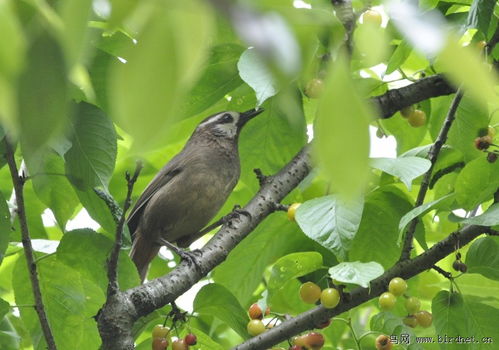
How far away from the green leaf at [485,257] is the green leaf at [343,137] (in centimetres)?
266

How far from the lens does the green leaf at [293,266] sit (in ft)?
11.3

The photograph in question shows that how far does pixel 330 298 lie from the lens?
3.28 m

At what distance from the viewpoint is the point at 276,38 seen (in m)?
0.80

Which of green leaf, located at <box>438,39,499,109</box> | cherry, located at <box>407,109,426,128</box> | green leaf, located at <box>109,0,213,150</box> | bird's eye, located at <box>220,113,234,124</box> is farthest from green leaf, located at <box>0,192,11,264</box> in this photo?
bird's eye, located at <box>220,113,234,124</box>

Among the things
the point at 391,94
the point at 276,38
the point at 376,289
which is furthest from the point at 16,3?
the point at 391,94

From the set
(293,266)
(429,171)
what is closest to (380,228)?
(429,171)

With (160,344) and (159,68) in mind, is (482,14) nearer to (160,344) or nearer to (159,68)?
(160,344)

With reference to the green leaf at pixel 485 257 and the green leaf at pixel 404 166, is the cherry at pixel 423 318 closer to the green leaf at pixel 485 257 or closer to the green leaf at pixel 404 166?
the green leaf at pixel 485 257

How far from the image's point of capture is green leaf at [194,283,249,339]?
11.6 feet

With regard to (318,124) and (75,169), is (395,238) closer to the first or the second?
(75,169)

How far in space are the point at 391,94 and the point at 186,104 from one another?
1.06 m

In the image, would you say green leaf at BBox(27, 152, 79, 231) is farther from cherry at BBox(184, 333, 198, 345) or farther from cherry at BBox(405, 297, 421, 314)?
cherry at BBox(405, 297, 421, 314)

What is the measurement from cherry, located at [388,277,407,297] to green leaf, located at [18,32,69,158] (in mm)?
2596

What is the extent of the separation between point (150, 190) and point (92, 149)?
239 centimetres
